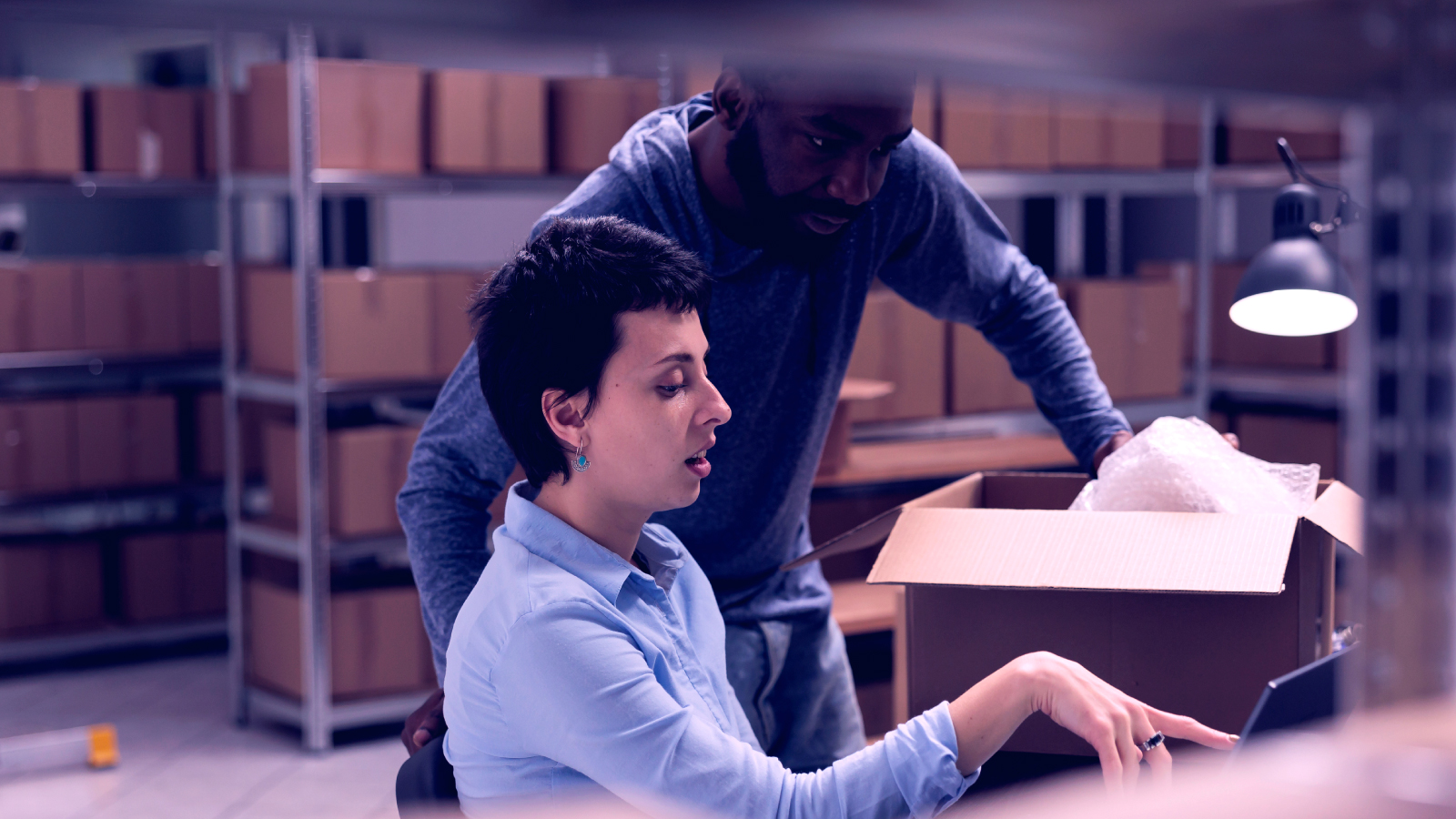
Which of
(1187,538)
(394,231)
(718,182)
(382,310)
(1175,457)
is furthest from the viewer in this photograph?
(394,231)

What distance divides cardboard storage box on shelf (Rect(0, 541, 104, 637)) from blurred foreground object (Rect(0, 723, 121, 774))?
87cm

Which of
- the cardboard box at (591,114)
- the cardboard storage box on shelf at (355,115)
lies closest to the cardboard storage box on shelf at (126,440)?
the cardboard storage box on shelf at (355,115)

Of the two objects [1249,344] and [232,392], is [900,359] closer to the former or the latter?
[1249,344]

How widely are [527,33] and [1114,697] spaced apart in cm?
85

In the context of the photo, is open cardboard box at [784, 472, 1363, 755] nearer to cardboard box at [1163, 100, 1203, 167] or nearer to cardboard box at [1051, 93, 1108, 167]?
cardboard box at [1051, 93, 1108, 167]

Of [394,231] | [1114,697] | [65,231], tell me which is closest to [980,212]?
[1114,697]

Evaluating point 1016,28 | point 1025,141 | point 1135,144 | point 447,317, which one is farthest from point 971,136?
point 1016,28

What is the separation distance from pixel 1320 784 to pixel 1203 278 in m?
4.02

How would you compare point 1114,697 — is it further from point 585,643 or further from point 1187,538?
point 585,643

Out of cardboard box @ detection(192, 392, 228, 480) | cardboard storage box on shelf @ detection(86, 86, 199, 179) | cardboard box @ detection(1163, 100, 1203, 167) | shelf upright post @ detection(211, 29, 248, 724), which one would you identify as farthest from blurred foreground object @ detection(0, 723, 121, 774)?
cardboard box @ detection(1163, 100, 1203, 167)

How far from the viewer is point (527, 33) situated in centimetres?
31

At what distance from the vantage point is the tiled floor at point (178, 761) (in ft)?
10.7

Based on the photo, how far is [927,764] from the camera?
3.46 feet

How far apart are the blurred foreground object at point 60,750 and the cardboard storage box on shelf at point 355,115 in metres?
1.47
